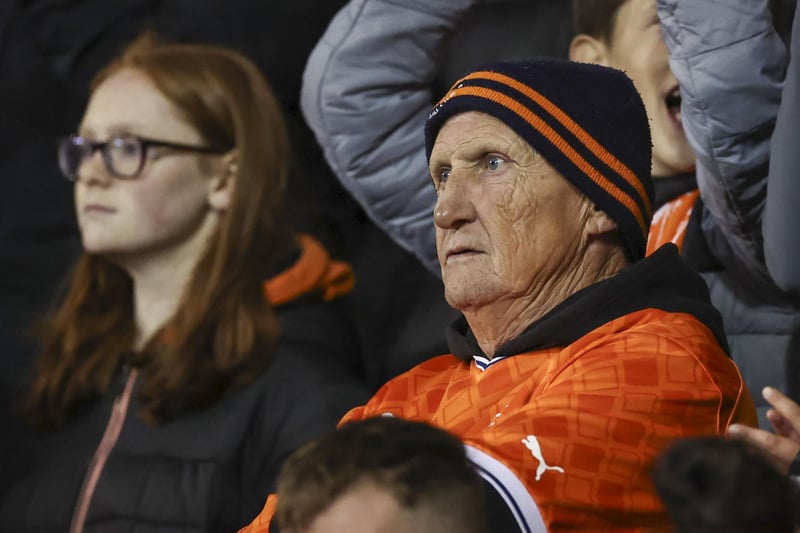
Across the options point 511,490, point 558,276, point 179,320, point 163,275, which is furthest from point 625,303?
point 163,275

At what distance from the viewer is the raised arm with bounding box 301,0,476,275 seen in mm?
2354

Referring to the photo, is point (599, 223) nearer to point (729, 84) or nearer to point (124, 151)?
point (729, 84)

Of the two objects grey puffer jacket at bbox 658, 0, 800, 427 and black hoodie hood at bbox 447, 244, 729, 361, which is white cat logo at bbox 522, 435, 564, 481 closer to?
black hoodie hood at bbox 447, 244, 729, 361

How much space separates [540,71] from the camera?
166 centimetres

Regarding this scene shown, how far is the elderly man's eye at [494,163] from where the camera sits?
1.68 meters

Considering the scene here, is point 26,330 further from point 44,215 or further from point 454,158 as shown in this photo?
point 454,158

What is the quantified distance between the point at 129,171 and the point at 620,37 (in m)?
1.00

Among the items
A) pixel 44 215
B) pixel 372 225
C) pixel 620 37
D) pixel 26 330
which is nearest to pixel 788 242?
pixel 620 37

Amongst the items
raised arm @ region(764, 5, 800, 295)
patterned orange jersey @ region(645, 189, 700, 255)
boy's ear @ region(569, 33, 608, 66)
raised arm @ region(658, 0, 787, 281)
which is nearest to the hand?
raised arm @ region(764, 5, 800, 295)

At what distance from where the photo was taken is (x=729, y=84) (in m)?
1.91

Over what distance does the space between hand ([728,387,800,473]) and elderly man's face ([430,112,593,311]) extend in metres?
0.30

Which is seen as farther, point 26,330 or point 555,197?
point 26,330

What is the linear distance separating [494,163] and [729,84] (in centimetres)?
42

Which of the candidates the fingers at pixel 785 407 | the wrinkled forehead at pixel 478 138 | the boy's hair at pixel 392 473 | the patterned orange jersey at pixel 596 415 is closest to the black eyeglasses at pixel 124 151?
the wrinkled forehead at pixel 478 138
